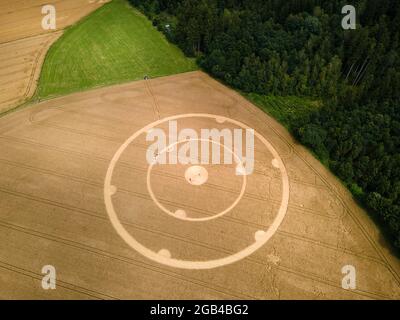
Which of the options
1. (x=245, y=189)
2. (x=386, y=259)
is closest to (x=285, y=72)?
(x=245, y=189)

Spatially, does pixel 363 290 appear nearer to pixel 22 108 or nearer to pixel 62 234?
pixel 62 234

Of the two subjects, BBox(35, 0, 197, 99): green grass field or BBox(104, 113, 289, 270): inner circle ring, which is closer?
BBox(104, 113, 289, 270): inner circle ring

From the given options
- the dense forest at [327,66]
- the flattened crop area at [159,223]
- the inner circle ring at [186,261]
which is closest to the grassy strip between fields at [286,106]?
the dense forest at [327,66]

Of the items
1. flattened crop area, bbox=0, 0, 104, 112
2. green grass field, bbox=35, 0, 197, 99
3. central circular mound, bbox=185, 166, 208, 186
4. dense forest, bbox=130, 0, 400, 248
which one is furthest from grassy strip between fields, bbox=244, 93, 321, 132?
flattened crop area, bbox=0, 0, 104, 112

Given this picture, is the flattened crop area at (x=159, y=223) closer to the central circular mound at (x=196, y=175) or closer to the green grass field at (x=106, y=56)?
the central circular mound at (x=196, y=175)

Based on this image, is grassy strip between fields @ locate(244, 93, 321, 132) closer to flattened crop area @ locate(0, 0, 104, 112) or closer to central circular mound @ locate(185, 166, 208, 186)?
central circular mound @ locate(185, 166, 208, 186)

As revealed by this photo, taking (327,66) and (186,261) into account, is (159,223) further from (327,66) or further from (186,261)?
(327,66)
